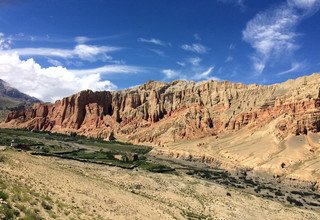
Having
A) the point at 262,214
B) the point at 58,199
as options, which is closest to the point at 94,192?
the point at 58,199

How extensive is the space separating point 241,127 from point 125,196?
118521 mm

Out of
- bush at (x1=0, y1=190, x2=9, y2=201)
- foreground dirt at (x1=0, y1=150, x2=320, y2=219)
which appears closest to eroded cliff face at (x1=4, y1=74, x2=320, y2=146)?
foreground dirt at (x1=0, y1=150, x2=320, y2=219)

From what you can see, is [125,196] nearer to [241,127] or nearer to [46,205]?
[46,205]

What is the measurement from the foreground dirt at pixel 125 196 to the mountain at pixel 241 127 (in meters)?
43.4

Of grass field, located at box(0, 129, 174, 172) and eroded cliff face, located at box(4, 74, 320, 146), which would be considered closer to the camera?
grass field, located at box(0, 129, 174, 172)

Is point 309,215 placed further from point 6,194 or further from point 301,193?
point 6,194

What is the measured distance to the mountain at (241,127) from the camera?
106m

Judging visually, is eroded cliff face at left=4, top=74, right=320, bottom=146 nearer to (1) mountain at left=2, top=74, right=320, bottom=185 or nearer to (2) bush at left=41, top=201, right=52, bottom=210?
(1) mountain at left=2, top=74, right=320, bottom=185

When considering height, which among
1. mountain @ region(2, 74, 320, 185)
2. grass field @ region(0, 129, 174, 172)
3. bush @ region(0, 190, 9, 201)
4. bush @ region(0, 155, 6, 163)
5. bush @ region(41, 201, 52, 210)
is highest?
mountain @ region(2, 74, 320, 185)

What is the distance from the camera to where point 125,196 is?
35625 mm

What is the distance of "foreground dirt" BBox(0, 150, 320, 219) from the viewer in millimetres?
28281

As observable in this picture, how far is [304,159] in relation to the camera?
10131cm

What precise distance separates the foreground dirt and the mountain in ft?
143

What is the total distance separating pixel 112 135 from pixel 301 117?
309ft
